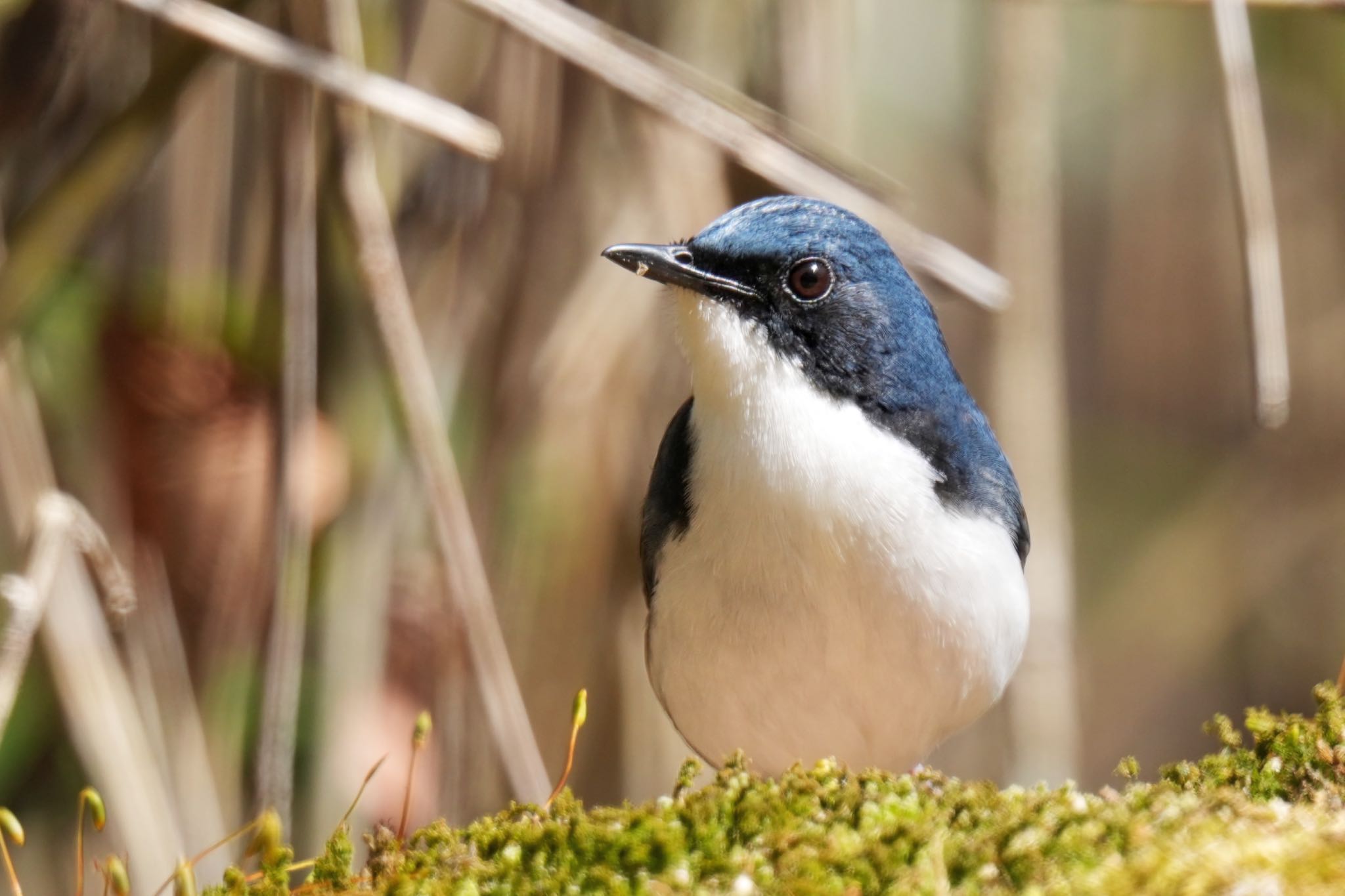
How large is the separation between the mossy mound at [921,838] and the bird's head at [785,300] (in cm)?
117

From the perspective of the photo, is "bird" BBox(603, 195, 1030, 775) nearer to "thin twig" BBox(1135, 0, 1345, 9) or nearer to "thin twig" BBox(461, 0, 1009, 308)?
"thin twig" BBox(461, 0, 1009, 308)

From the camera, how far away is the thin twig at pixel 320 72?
3084mm

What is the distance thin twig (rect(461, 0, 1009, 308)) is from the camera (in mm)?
3193

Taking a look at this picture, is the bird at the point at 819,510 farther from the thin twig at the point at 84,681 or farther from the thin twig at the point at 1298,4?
the thin twig at the point at 84,681

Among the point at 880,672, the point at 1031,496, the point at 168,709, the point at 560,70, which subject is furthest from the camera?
the point at 1031,496

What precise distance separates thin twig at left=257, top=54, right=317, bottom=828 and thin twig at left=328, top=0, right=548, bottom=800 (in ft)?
0.40

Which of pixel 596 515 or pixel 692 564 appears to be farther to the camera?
pixel 596 515

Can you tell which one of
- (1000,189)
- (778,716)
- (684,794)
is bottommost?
(778,716)

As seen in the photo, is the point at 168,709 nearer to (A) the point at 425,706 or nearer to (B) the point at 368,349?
(A) the point at 425,706

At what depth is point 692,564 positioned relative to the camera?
3072mm

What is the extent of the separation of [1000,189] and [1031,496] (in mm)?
1090

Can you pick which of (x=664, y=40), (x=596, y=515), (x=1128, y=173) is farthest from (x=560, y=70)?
(x=1128, y=173)

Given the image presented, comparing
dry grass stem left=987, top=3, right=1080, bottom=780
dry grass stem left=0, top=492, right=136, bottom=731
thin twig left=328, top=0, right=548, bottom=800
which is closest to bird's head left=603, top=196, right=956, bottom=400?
thin twig left=328, top=0, right=548, bottom=800

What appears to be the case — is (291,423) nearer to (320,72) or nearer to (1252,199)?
(320,72)
